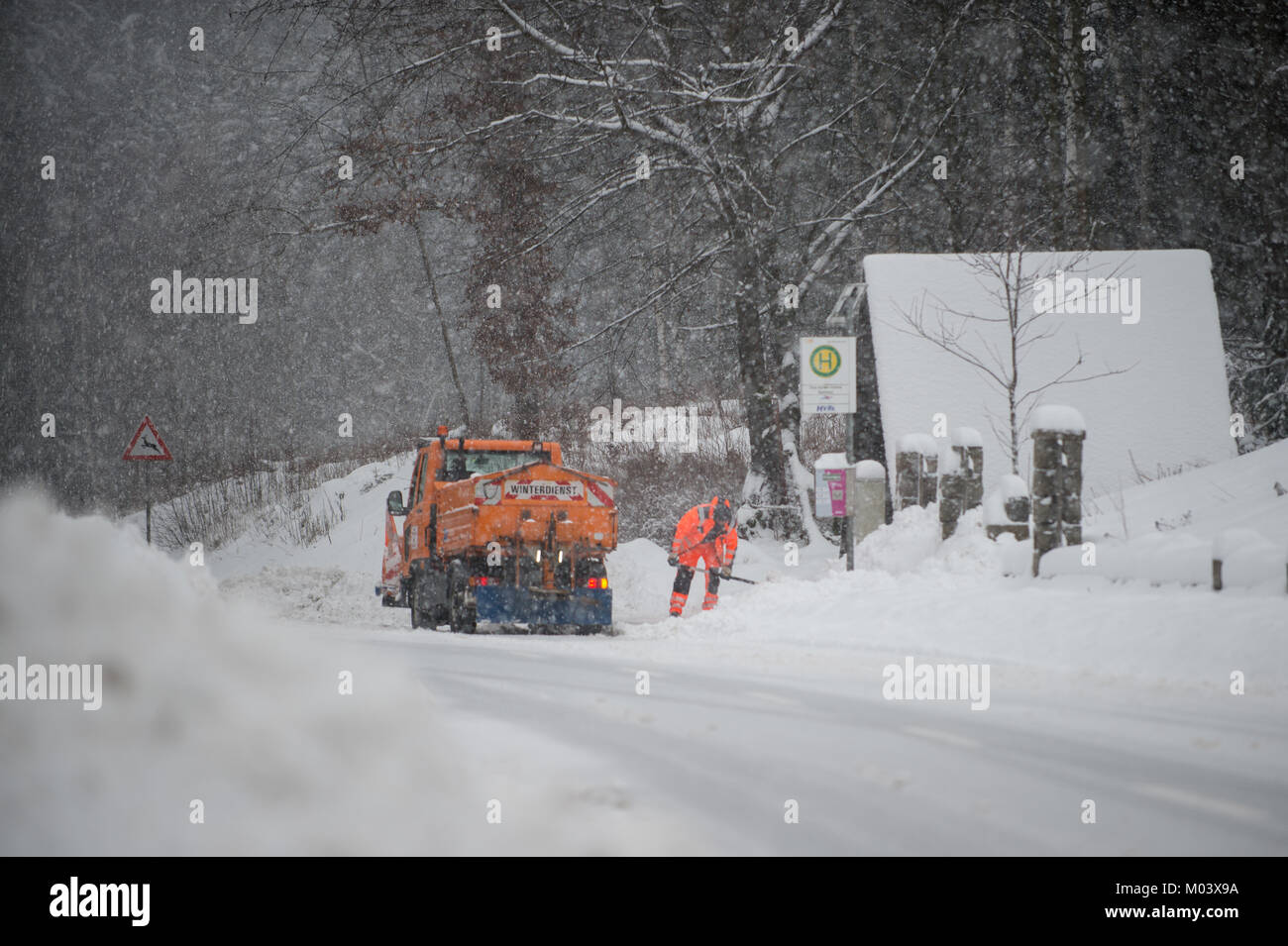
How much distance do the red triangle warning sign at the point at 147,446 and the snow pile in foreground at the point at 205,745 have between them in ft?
49.9

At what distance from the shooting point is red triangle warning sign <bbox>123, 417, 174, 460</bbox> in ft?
63.8

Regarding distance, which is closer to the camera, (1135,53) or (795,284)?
(795,284)

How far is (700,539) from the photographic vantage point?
14953 millimetres

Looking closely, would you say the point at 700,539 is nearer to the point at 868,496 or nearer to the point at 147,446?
the point at 868,496

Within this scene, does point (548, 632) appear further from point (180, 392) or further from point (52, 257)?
point (52, 257)

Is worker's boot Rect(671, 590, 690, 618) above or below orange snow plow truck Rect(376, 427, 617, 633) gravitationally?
below

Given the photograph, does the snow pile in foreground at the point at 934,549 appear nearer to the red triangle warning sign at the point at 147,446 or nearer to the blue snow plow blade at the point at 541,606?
the blue snow plow blade at the point at 541,606

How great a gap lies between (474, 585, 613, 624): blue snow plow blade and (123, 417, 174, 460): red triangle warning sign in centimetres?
809

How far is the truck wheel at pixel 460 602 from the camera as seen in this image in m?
14.1

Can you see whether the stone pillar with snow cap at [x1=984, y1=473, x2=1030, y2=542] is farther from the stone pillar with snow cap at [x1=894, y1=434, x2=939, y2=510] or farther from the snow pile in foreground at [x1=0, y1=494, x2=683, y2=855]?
the snow pile in foreground at [x1=0, y1=494, x2=683, y2=855]

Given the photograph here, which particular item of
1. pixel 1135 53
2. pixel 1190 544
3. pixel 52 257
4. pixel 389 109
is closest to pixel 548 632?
pixel 1190 544

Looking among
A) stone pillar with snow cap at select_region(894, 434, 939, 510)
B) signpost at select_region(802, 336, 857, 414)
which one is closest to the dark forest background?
signpost at select_region(802, 336, 857, 414)
